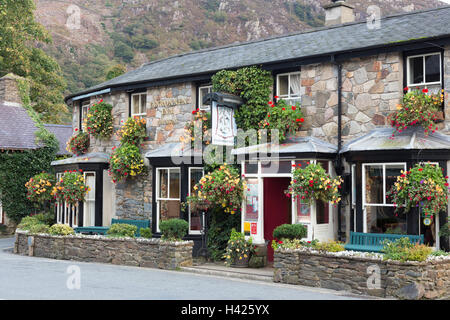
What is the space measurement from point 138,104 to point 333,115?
24.0 ft

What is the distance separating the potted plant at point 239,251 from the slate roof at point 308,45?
467cm

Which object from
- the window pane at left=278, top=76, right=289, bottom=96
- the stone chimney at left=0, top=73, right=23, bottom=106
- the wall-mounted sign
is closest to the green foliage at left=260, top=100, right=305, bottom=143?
the window pane at left=278, top=76, right=289, bottom=96

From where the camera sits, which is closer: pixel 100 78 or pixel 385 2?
pixel 100 78

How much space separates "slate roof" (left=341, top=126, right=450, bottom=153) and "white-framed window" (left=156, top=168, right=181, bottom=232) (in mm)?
5527

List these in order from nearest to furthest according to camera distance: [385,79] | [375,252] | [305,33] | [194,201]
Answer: [375,252] < [385,79] < [194,201] < [305,33]

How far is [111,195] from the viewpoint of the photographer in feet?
59.1

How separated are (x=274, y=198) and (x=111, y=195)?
616 centimetres

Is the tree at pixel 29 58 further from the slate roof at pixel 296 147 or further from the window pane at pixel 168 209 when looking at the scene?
the slate roof at pixel 296 147

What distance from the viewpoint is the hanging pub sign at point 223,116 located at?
13.8m

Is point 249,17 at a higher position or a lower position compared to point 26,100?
higher

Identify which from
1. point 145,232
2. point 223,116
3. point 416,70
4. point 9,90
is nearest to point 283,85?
point 223,116

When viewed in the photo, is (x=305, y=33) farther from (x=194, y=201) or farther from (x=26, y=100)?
(x=26, y=100)

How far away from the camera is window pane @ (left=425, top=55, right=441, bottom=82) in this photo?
1181 centimetres
